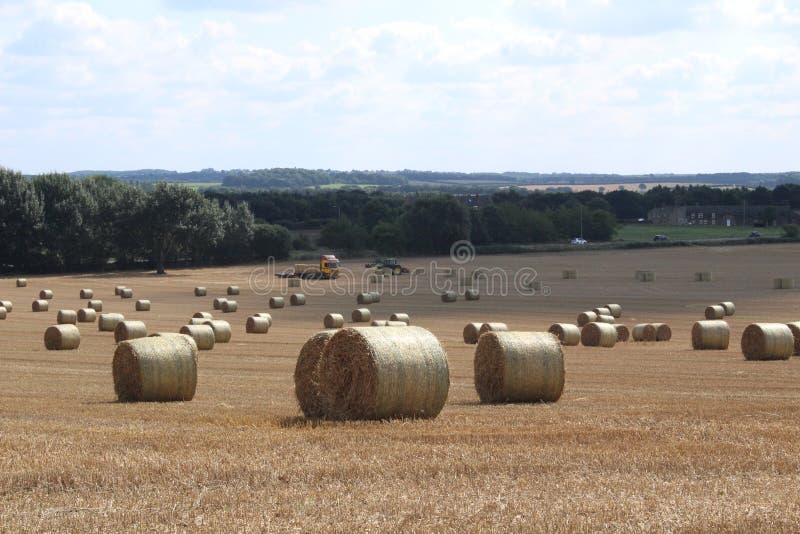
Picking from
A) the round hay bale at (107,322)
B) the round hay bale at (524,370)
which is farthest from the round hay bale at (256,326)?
the round hay bale at (524,370)

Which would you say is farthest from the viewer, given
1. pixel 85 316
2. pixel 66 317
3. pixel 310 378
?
pixel 85 316

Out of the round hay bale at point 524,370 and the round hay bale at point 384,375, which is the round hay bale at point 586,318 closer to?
the round hay bale at point 524,370

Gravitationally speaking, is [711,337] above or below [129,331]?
above

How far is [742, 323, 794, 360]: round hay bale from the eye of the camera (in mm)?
26750

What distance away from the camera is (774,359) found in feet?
88.6

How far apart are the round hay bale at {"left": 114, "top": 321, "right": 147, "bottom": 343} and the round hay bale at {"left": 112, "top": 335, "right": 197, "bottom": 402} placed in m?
15.4

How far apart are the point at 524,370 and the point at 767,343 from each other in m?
11.6

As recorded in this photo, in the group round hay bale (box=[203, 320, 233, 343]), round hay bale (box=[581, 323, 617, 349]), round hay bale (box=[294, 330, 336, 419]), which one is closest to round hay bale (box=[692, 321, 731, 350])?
round hay bale (box=[581, 323, 617, 349])

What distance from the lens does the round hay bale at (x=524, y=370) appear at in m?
17.3

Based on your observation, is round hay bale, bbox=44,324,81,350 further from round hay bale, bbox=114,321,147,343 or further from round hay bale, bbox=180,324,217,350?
round hay bale, bbox=180,324,217,350

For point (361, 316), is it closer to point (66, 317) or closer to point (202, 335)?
point (66, 317)

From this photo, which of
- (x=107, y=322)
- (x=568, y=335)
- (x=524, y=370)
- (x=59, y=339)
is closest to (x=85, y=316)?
(x=107, y=322)

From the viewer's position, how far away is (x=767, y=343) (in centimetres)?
2673

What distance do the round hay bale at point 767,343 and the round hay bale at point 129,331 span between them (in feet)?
56.4
